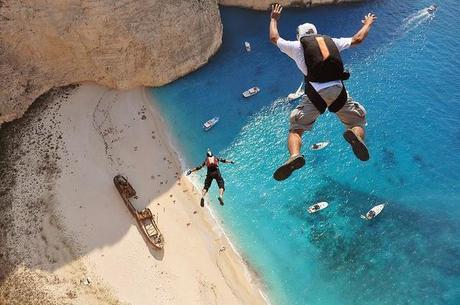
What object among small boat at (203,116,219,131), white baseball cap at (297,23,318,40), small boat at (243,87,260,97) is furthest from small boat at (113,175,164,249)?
white baseball cap at (297,23,318,40)

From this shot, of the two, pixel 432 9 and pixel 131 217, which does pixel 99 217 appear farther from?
pixel 432 9

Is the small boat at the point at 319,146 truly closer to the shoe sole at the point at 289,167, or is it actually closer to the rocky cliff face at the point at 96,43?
the rocky cliff face at the point at 96,43

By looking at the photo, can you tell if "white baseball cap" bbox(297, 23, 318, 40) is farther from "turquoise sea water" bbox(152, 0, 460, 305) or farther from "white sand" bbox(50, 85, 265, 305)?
"turquoise sea water" bbox(152, 0, 460, 305)

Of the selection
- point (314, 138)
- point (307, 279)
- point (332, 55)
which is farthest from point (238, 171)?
point (332, 55)

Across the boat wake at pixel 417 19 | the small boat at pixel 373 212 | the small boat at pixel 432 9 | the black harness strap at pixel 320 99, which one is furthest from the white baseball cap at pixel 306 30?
the small boat at pixel 432 9

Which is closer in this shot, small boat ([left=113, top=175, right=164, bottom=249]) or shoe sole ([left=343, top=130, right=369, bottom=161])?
shoe sole ([left=343, top=130, right=369, bottom=161])

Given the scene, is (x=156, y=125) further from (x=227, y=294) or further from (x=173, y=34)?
(x=227, y=294)

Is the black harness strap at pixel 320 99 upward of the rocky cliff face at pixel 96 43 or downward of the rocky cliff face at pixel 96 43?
upward
